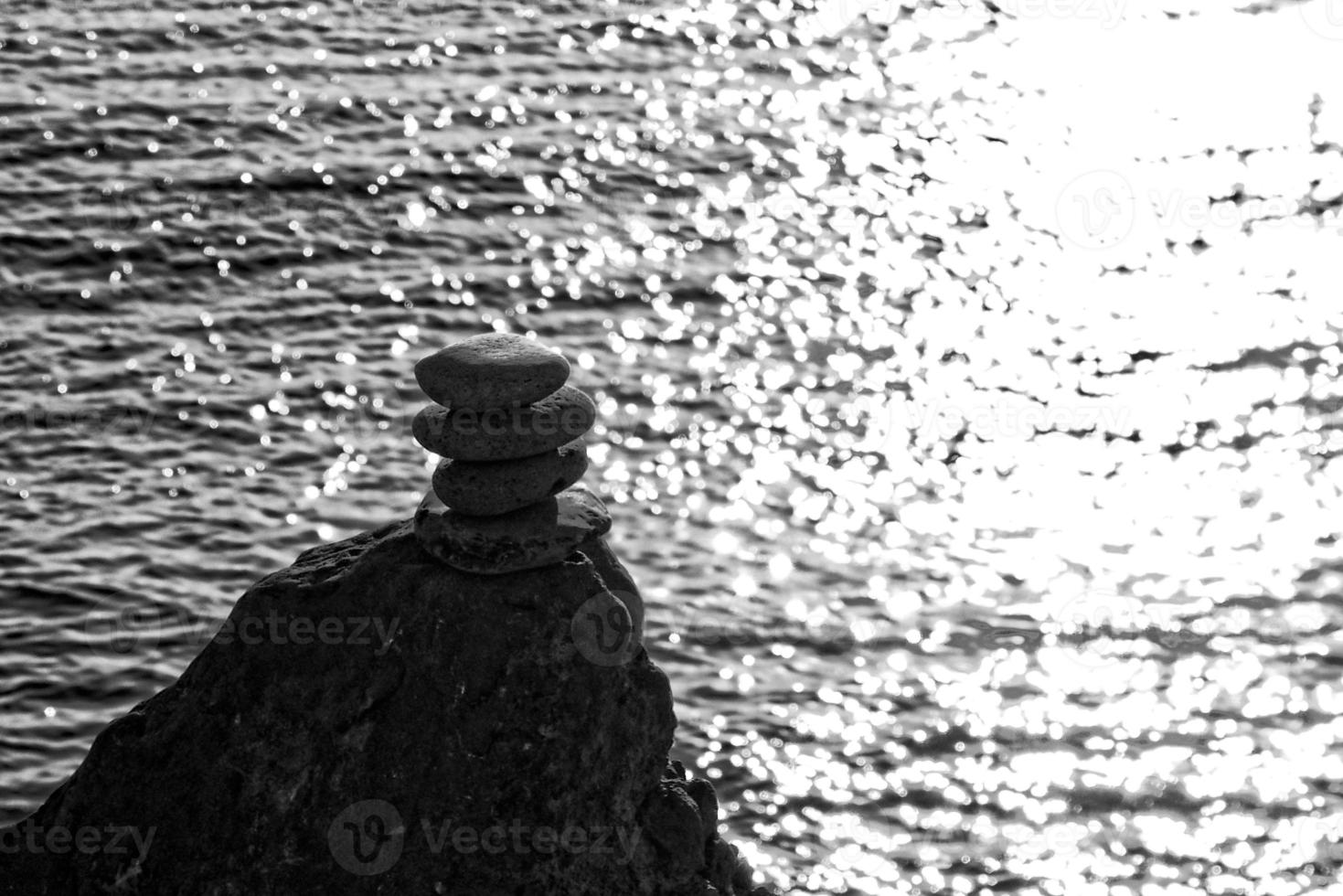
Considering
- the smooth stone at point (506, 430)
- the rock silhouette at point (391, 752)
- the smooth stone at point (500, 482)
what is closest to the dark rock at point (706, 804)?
the rock silhouette at point (391, 752)

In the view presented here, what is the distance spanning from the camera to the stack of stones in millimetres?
16703

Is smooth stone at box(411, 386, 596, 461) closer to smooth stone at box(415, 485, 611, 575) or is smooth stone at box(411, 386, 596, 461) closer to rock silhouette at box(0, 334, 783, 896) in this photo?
rock silhouette at box(0, 334, 783, 896)

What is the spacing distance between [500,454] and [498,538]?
673 millimetres

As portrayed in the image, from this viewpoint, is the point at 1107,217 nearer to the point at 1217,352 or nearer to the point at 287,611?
the point at 1217,352

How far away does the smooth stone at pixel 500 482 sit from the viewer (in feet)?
55.4

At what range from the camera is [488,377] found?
16.6 meters

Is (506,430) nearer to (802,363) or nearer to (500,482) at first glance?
(500,482)

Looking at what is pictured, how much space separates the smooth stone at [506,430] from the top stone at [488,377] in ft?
0.35

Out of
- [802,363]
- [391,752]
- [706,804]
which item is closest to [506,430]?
[391,752]

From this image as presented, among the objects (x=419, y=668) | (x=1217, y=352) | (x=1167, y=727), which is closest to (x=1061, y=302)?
(x=1217, y=352)

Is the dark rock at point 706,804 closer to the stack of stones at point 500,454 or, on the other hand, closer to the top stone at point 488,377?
the stack of stones at point 500,454

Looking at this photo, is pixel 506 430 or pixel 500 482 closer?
pixel 506 430

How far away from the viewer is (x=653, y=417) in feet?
93.4

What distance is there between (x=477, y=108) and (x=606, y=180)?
10.6ft
